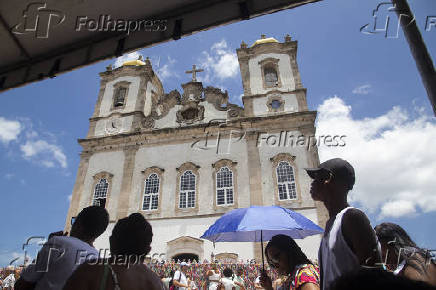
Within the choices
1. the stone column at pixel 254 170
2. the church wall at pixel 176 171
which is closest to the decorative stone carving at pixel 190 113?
the church wall at pixel 176 171

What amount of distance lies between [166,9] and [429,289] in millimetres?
3044

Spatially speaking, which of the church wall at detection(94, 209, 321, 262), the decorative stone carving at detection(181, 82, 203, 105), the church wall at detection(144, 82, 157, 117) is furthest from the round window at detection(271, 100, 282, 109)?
the church wall at detection(144, 82, 157, 117)

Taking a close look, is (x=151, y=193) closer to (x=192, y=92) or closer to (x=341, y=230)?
(x=192, y=92)

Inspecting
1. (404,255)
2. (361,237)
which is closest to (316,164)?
(404,255)

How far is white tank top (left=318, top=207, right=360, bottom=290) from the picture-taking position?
1.86m

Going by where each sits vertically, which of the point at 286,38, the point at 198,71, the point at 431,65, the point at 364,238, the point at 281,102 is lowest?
the point at 364,238

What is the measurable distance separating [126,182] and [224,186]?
6.06m

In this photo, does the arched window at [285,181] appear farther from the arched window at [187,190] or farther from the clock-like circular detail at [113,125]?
the clock-like circular detail at [113,125]

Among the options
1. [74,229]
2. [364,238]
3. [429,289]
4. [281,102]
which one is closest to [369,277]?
[429,289]

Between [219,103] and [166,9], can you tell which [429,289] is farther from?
[219,103]

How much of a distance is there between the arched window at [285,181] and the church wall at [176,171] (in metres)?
1.81

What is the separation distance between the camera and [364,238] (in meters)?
1.80

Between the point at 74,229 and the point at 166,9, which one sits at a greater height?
the point at 166,9

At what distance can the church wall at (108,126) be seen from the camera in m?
19.9
